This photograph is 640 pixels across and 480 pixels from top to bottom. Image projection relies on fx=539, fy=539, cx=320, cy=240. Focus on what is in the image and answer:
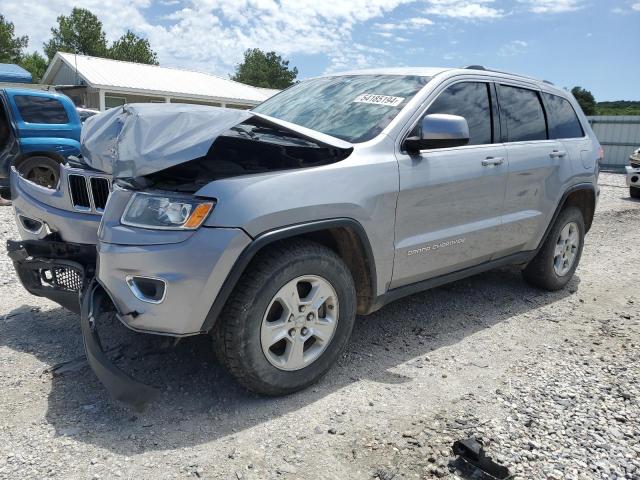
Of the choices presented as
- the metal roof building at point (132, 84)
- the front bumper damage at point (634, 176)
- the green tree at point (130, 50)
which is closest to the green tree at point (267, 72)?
the green tree at point (130, 50)

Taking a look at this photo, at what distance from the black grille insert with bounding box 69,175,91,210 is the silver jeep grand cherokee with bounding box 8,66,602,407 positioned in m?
0.01

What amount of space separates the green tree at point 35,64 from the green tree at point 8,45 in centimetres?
110

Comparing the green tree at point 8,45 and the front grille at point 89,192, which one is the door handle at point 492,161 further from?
the green tree at point 8,45

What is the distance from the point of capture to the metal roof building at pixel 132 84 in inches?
971

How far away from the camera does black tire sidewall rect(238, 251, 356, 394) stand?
271 cm

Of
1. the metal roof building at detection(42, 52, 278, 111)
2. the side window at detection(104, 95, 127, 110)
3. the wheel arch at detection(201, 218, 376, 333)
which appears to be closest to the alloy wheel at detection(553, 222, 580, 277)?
the wheel arch at detection(201, 218, 376, 333)

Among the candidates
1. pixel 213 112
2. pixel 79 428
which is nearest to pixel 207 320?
pixel 79 428

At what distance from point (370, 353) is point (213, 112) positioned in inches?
73.1

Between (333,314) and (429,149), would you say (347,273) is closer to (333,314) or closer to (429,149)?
(333,314)

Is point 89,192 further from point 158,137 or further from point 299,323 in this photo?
point 299,323

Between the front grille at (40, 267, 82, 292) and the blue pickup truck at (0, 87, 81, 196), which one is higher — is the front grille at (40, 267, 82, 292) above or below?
below

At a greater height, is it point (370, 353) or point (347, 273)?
point (347, 273)

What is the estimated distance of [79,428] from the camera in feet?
8.75

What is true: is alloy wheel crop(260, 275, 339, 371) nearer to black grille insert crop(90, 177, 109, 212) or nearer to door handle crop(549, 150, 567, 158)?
black grille insert crop(90, 177, 109, 212)
